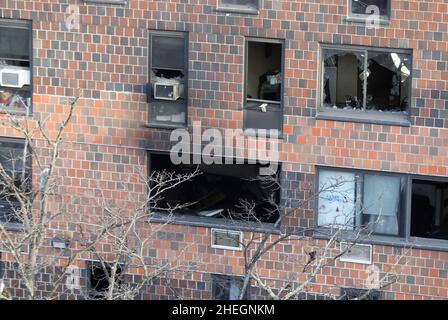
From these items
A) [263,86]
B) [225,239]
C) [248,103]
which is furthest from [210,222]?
[263,86]

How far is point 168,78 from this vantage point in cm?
2927

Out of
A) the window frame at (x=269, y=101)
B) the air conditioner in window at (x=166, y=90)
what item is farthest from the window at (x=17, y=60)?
the window frame at (x=269, y=101)

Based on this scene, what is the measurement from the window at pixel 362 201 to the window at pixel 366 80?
136cm

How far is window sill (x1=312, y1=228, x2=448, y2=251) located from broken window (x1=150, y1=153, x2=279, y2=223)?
111 centimetres

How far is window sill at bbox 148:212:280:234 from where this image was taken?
96.5ft

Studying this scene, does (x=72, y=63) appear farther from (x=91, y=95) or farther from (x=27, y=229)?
(x=27, y=229)

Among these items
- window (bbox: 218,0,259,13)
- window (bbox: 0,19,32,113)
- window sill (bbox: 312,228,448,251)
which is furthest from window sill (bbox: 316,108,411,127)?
window (bbox: 0,19,32,113)

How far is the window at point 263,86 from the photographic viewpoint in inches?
1133

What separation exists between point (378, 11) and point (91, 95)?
20.0ft

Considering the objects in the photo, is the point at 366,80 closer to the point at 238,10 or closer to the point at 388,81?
the point at 388,81

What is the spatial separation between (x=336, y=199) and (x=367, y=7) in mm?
4002

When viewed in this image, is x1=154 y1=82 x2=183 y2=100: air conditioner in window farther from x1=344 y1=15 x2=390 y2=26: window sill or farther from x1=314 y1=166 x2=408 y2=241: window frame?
x1=344 y1=15 x2=390 y2=26: window sill

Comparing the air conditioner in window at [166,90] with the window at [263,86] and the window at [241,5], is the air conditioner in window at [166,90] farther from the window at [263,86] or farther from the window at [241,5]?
the window at [241,5]

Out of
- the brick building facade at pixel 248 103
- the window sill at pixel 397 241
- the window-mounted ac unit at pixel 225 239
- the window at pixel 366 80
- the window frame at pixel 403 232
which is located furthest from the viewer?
the window-mounted ac unit at pixel 225 239
